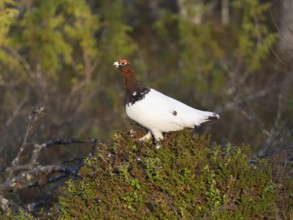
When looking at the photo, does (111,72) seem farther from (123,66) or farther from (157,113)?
(157,113)

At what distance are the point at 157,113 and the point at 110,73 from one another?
8793 millimetres

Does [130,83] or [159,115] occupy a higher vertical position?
[130,83]

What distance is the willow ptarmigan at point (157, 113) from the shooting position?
647cm

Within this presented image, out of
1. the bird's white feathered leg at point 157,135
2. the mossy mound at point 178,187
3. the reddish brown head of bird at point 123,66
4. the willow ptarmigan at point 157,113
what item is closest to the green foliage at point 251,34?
the reddish brown head of bird at point 123,66

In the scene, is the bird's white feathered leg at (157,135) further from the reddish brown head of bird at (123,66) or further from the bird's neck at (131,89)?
the reddish brown head of bird at (123,66)

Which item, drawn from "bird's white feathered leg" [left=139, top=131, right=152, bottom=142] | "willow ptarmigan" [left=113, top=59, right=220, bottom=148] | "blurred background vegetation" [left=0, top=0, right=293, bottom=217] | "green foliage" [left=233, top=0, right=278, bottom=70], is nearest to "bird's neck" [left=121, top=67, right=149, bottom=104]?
"willow ptarmigan" [left=113, top=59, right=220, bottom=148]

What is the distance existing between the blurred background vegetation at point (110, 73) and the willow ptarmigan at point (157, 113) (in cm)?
195

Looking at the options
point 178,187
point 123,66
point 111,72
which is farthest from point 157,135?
point 111,72

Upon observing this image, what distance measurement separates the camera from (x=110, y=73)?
15203mm

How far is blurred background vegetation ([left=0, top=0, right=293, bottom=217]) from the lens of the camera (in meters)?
10.9

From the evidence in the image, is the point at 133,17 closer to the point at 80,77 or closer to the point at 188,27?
the point at 188,27

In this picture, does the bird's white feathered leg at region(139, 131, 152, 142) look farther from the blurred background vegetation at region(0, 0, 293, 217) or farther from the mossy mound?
the blurred background vegetation at region(0, 0, 293, 217)

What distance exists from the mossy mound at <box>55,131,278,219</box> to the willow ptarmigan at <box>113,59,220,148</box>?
339 millimetres

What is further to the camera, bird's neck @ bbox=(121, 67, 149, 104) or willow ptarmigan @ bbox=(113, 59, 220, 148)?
bird's neck @ bbox=(121, 67, 149, 104)
